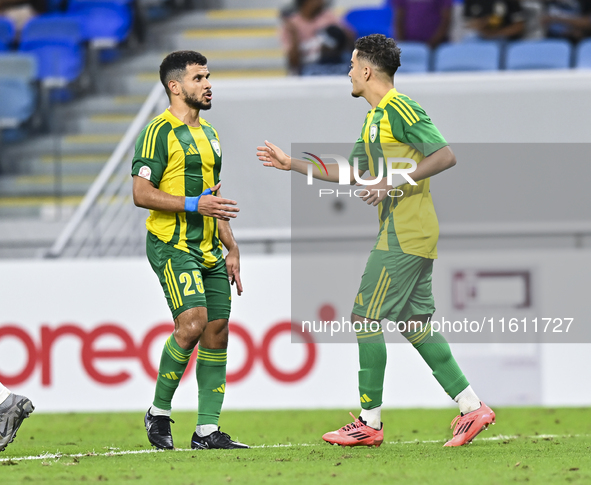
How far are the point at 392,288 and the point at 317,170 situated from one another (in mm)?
741

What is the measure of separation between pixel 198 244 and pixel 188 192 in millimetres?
263

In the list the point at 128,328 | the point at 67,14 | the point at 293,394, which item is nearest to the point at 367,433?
the point at 293,394

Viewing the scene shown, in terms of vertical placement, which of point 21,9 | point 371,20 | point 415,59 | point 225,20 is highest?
point 21,9

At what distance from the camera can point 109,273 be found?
7355mm

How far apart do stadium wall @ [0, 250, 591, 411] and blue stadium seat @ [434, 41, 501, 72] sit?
3.26m

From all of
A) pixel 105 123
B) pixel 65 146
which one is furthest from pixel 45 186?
pixel 105 123

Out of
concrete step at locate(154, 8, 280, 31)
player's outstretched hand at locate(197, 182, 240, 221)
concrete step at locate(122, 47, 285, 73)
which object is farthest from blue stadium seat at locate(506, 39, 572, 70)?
player's outstretched hand at locate(197, 182, 240, 221)

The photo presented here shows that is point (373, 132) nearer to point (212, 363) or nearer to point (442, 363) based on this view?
point (442, 363)

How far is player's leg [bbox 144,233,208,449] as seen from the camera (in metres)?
4.80

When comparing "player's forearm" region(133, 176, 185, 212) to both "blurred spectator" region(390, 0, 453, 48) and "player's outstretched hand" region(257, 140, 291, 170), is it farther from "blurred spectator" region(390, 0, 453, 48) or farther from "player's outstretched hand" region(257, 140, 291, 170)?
"blurred spectator" region(390, 0, 453, 48)

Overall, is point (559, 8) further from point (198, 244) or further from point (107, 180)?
point (198, 244)

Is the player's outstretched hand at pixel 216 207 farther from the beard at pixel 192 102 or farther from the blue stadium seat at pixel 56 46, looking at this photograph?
the blue stadium seat at pixel 56 46

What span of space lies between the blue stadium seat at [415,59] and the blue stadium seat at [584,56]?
1.48 m

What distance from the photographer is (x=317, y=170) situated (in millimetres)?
5055
